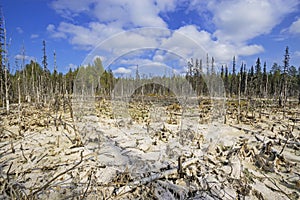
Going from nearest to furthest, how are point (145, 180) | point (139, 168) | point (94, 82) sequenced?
point (145, 180) → point (139, 168) → point (94, 82)

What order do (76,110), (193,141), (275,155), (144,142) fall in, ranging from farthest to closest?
(76,110) < (193,141) < (144,142) < (275,155)

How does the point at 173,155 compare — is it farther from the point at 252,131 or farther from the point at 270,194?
the point at 252,131

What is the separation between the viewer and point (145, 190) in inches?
114

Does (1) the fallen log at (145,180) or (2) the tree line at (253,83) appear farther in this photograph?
(2) the tree line at (253,83)

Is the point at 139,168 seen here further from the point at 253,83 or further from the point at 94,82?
the point at 253,83

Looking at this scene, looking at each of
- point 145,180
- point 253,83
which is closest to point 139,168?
point 145,180

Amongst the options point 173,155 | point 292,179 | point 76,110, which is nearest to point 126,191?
point 173,155

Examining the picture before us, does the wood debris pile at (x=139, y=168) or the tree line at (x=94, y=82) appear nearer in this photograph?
the wood debris pile at (x=139, y=168)

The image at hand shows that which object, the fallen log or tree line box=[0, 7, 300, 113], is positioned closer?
the fallen log

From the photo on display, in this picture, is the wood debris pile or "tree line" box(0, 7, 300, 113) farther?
"tree line" box(0, 7, 300, 113)

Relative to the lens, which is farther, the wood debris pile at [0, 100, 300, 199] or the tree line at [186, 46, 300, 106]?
the tree line at [186, 46, 300, 106]

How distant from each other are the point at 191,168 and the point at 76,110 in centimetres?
597

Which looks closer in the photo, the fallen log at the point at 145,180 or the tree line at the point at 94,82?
the fallen log at the point at 145,180

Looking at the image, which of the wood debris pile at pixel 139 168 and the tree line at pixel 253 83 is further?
the tree line at pixel 253 83
